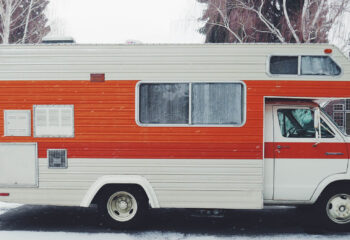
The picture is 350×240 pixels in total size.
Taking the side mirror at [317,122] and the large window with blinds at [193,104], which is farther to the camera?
the large window with blinds at [193,104]

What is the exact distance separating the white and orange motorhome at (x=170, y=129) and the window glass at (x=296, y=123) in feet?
0.17

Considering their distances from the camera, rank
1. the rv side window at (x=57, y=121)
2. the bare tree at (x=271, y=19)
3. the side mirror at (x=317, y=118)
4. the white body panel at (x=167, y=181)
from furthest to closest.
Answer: the bare tree at (x=271, y=19)
the rv side window at (x=57, y=121)
the white body panel at (x=167, y=181)
the side mirror at (x=317, y=118)

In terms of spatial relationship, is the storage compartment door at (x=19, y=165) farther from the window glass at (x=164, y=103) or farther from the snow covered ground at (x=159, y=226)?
the window glass at (x=164, y=103)

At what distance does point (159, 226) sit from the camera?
19.2 feet

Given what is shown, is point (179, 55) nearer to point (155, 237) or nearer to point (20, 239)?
point (155, 237)

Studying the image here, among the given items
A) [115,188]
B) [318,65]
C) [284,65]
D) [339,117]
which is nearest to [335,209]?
[318,65]

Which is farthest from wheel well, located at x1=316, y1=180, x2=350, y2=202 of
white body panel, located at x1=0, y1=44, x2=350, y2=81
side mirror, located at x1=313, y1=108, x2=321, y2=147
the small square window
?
the small square window

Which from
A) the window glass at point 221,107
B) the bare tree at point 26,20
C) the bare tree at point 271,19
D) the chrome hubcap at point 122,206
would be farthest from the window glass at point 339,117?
the bare tree at point 26,20

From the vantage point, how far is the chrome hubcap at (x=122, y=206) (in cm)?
549

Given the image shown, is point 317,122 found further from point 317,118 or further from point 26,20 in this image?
point 26,20

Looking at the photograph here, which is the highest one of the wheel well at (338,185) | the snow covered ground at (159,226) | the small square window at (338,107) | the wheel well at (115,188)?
the small square window at (338,107)

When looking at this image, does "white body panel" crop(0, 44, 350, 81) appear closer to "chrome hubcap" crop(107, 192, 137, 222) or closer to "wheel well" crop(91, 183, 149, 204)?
"wheel well" crop(91, 183, 149, 204)

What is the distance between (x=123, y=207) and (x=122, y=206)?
25mm

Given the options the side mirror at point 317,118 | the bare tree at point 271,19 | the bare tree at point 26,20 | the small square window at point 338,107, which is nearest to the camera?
the side mirror at point 317,118
